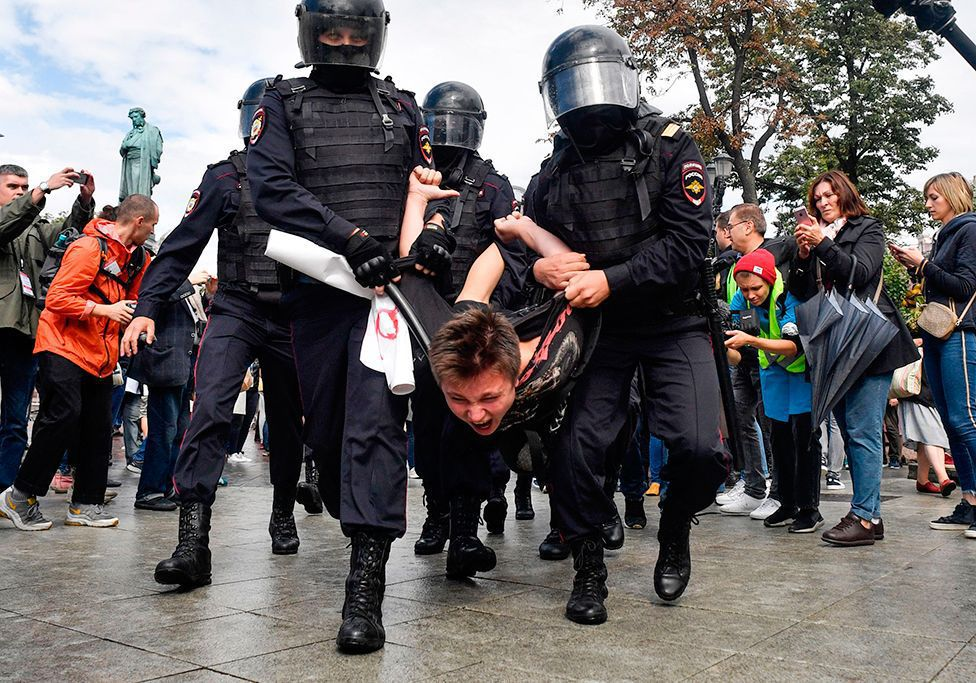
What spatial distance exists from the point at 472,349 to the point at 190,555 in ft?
5.61

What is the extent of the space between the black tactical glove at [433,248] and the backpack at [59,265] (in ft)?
10.5

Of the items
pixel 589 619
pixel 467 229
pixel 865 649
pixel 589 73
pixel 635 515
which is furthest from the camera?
pixel 635 515

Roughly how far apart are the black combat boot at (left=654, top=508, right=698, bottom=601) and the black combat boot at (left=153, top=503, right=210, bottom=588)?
1886 mm

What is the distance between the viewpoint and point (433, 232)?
3.76 meters

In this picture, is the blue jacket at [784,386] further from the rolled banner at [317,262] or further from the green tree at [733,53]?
the green tree at [733,53]

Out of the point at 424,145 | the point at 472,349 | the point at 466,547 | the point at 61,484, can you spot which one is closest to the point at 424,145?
the point at 424,145

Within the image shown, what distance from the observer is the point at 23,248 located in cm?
680

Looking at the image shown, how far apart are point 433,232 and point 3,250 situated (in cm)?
Answer: 421

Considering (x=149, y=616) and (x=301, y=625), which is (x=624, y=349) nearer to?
(x=301, y=625)

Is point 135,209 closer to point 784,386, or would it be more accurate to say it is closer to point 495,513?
point 495,513

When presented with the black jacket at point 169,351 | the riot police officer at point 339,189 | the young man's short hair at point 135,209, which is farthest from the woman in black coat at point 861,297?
the black jacket at point 169,351

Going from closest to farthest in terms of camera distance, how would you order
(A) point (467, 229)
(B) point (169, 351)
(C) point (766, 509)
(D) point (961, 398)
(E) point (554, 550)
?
(E) point (554, 550) → (A) point (467, 229) → (D) point (961, 398) → (C) point (766, 509) → (B) point (169, 351)

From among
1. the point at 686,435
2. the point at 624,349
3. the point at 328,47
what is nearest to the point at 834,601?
the point at 686,435

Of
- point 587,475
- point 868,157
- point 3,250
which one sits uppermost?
point 868,157
